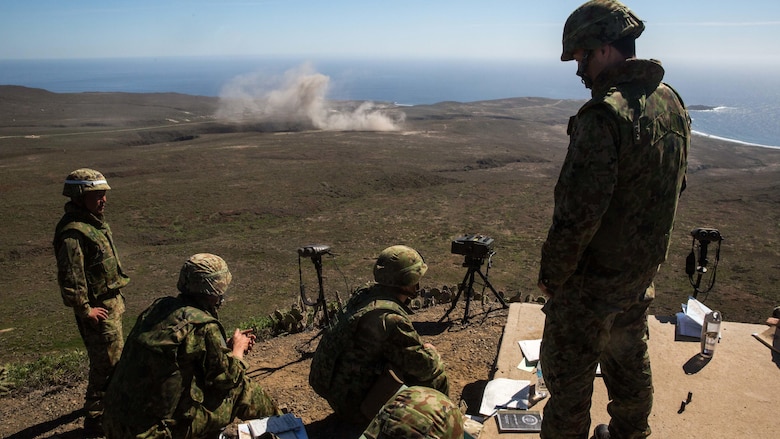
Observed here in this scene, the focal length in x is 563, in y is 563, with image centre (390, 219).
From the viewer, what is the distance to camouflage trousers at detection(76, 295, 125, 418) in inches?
195

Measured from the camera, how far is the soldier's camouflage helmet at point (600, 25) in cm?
288

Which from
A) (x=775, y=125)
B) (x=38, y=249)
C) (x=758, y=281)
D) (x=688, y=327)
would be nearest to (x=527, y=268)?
(x=758, y=281)

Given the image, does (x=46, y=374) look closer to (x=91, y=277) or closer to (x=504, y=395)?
(x=91, y=277)

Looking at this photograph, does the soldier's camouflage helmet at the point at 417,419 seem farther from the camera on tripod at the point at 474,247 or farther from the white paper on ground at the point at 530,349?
the camera on tripod at the point at 474,247

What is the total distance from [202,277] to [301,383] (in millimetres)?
2347

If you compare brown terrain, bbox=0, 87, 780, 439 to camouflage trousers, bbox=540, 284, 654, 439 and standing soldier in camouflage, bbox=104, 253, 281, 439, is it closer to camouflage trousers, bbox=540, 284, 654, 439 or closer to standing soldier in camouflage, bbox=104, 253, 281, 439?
standing soldier in camouflage, bbox=104, 253, 281, 439

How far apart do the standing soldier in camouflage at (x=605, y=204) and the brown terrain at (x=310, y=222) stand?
83.4 inches

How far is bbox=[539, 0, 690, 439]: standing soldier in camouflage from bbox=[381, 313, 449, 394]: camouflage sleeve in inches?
44.5

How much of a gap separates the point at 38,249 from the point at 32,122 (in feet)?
125

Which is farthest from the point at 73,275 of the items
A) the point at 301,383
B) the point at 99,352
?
the point at 301,383

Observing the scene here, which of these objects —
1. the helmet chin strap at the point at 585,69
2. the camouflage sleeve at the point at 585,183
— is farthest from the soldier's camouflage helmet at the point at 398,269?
the helmet chin strap at the point at 585,69

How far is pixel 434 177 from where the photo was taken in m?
25.2

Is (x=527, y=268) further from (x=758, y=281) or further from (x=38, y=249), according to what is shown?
(x=38, y=249)

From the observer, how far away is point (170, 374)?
12.1 feet
